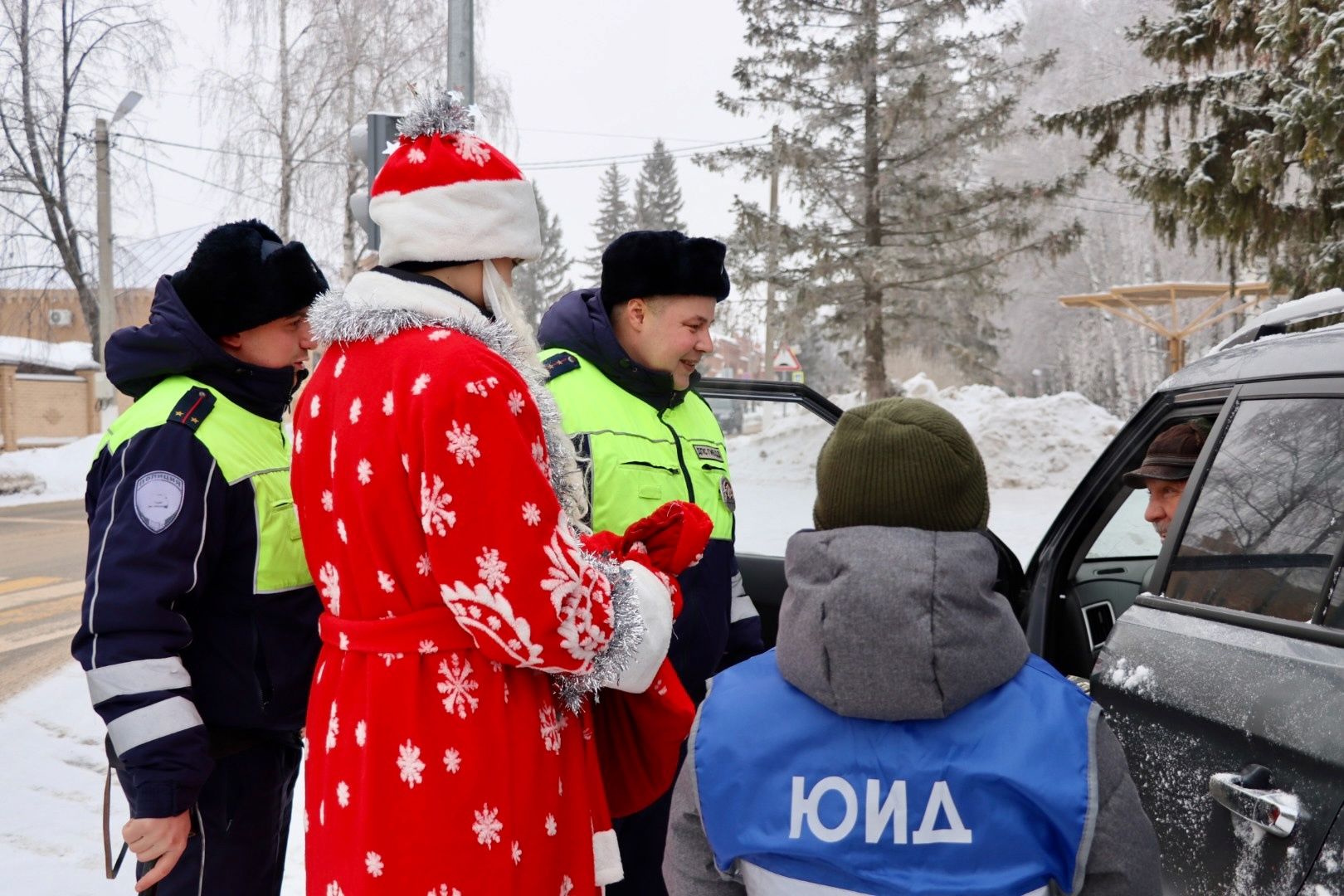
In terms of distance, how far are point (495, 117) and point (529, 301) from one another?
94.8 feet

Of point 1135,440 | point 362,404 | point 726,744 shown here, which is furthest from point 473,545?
point 1135,440

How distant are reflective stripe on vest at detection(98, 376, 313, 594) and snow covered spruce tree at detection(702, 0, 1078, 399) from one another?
49.0 ft

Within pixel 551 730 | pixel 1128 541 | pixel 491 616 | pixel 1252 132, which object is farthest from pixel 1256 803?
pixel 1252 132

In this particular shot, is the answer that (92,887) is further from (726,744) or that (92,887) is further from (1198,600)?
(1198,600)

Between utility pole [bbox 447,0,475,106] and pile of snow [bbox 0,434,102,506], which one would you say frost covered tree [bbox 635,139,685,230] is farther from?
utility pole [bbox 447,0,475,106]

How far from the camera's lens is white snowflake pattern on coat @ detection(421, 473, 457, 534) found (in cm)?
154

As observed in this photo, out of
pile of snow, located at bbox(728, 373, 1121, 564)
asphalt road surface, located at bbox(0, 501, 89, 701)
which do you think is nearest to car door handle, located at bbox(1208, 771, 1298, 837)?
pile of snow, located at bbox(728, 373, 1121, 564)

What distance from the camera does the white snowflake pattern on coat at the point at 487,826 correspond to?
1.60 meters

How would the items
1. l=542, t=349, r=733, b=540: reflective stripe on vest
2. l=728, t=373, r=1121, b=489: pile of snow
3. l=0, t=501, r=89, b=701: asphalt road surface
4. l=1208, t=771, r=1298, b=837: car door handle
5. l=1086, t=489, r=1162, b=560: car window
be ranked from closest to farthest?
l=1208, t=771, r=1298, b=837: car door handle < l=542, t=349, r=733, b=540: reflective stripe on vest < l=1086, t=489, r=1162, b=560: car window < l=0, t=501, r=89, b=701: asphalt road surface < l=728, t=373, r=1121, b=489: pile of snow

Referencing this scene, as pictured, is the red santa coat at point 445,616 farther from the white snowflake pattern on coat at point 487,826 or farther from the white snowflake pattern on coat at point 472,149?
the white snowflake pattern on coat at point 472,149

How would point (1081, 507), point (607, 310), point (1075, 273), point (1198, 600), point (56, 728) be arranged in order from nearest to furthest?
1. point (1198, 600)
2. point (607, 310)
3. point (1081, 507)
4. point (56, 728)
5. point (1075, 273)

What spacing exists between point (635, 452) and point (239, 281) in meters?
0.95

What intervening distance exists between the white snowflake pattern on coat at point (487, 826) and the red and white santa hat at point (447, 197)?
0.89 metres

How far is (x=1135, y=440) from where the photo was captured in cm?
282
